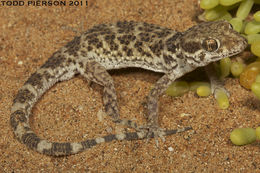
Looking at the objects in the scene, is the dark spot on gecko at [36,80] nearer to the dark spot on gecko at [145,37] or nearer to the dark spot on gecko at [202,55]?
the dark spot on gecko at [145,37]

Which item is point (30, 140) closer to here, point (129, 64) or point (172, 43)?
point (129, 64)

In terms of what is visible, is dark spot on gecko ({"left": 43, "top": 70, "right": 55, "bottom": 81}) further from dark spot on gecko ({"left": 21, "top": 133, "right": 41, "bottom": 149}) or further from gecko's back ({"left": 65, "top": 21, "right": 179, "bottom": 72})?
dark spot on gecko ({"left": 21, "top": 133, "right": 41, "bottom": 149})

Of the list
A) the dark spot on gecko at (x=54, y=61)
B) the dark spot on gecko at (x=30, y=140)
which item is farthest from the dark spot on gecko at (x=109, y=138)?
the dark spot on gecko at (x=54, y=61)

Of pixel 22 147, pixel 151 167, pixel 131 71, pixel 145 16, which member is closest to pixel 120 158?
pixel 151 167

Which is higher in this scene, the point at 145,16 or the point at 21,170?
the point at 145,16

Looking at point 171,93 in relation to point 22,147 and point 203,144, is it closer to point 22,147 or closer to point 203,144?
point 203,144
